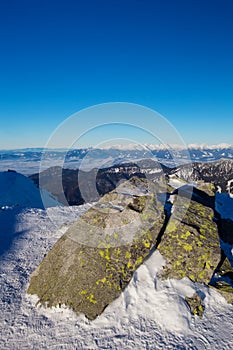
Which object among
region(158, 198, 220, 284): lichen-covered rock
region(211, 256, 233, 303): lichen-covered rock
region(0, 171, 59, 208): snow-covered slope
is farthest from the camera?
region(0, 171, 59, 208): snow-covered slope

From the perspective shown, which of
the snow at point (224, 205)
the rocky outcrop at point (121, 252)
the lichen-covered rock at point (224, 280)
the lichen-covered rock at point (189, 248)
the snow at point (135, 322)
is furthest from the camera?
the snow at point (224, 205)

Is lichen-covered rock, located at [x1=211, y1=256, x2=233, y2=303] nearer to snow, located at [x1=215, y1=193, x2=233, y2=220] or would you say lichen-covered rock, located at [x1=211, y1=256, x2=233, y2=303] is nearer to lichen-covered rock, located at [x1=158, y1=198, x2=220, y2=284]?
lichen-covered rock, located at [x1=158, y1=198, x2=220, y2=284]

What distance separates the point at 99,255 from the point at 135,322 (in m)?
3.05

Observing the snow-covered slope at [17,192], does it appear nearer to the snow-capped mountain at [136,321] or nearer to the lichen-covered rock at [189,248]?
the snow-capped mountain at [136,321]

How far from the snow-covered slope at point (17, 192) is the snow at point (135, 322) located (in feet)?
88.1

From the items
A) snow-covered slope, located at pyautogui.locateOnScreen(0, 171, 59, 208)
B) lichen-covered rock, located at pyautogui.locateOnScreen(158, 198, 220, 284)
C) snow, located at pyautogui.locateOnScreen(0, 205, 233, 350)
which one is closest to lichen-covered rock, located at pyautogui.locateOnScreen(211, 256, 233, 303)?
snow, located at pyautogui.locateOnScreen(0, 205, 233, 350)

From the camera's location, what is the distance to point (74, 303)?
972 cm

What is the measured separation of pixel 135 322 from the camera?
900cm

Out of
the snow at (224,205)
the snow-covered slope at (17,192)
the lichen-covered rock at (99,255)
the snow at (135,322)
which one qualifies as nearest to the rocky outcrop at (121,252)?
the lichen-covered rock at (99,255)

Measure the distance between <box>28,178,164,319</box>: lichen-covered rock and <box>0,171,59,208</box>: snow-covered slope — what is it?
82.5ft

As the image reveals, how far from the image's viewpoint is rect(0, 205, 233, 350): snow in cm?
831

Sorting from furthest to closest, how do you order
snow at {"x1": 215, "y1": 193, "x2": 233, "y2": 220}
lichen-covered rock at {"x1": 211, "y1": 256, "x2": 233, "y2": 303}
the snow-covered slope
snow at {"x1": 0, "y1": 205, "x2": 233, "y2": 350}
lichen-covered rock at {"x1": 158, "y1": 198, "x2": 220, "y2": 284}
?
the snow-covered slope
snow at {"x1": 215, "y1": 193, "x2": 233, "y2": 220}
lichen-covered rock at {"x1": 158, "y1": 198, "x2": 220, "y2": 284}
lichen-covered rock at {"x1": 211, "y1": 256, "x2": 233, "y2": 303}
snow at {"x1": 0, "y1": 205, "x2": 233, "y2": 350}

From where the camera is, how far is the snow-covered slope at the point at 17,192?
38438 mm

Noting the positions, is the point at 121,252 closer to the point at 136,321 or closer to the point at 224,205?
the point at 136,321
